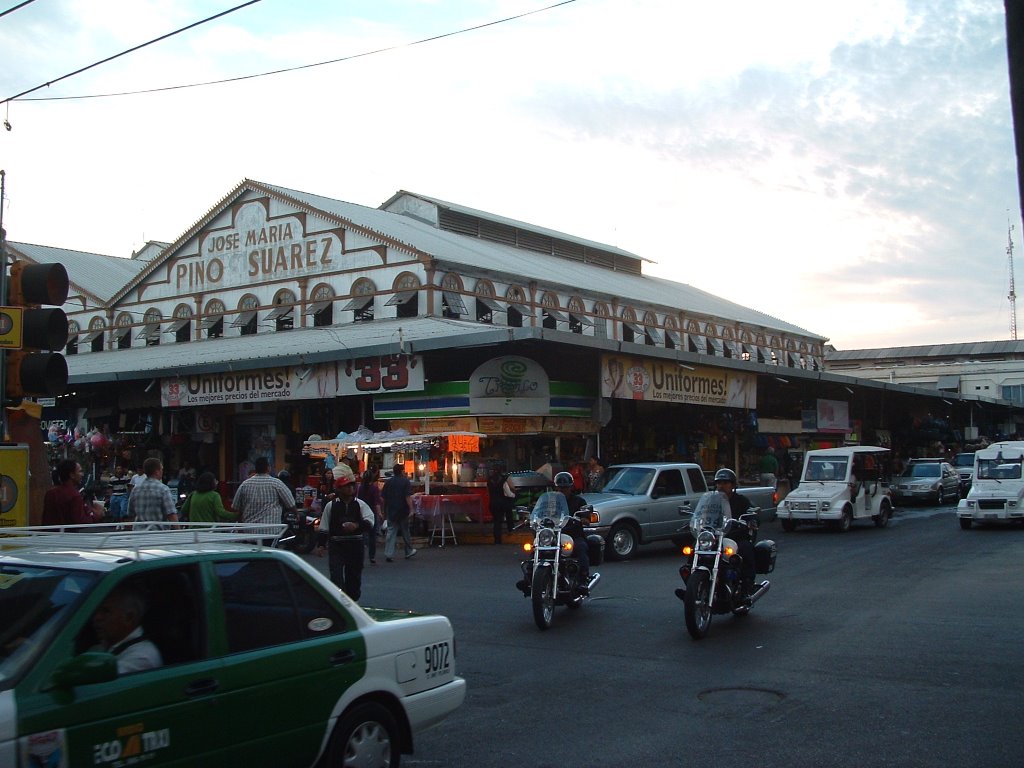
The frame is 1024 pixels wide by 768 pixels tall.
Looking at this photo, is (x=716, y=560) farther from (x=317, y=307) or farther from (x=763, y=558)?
(x=317, y=307)

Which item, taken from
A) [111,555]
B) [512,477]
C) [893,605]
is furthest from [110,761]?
[512,477]

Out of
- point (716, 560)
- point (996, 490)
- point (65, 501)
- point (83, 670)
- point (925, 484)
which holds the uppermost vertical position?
point (65, 501)

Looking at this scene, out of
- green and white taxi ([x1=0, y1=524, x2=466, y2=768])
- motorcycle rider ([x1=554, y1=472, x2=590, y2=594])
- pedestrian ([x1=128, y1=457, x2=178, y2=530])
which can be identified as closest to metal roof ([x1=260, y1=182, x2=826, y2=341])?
motorcycle rider ([x1=554, y1=472, x2=590, y2=594])

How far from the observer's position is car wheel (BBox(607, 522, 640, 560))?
18562 mm

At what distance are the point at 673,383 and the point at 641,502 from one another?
30.4ft

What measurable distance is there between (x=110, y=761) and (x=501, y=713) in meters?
3.92

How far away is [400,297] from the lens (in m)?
31.2

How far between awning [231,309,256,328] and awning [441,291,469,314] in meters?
8.48

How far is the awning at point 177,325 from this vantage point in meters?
38.2

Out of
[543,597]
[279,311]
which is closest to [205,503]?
[543,597]

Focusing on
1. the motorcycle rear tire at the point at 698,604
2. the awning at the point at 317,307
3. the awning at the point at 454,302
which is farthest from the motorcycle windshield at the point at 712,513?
the awning at the point at 317,307

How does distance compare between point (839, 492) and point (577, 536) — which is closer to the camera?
point (577, 536)

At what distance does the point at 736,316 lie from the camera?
46156mm

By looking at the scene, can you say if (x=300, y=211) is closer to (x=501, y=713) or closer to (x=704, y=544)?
(x=704, y=544)
